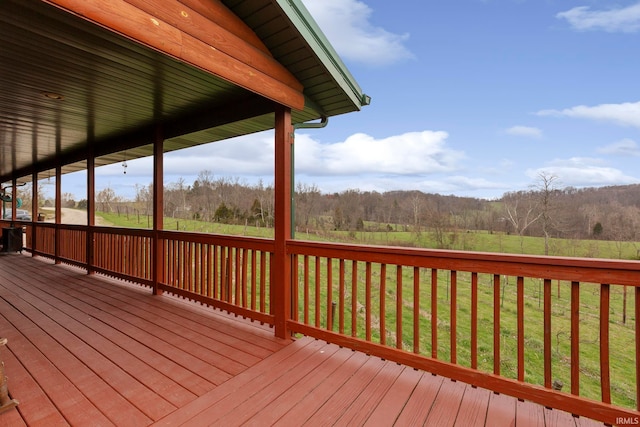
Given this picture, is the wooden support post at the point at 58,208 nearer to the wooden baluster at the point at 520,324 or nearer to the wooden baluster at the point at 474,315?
the wooden baluster at the point at 474,315

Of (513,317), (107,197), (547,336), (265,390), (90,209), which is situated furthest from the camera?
(107,197)

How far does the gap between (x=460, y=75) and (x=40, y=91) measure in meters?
16.1

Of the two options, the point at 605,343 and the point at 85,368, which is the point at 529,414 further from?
the point at 85,368

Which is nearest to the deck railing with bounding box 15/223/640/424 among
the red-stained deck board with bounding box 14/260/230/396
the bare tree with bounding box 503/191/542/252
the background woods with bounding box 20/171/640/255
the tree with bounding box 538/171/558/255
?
the red-stained deck board with bounding box 14/260/230/396

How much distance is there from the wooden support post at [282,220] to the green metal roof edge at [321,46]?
0.60 meters

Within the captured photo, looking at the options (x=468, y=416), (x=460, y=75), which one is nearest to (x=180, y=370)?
(x=468, y=416)

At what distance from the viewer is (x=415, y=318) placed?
2.29 m

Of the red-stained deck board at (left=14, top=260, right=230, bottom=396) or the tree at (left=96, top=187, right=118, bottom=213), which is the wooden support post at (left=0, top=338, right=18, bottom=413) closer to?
the red-stained deck board at (left=14, top=260, right=230, bottom=396)

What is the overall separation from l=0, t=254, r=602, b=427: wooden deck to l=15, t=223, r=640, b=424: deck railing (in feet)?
0.48

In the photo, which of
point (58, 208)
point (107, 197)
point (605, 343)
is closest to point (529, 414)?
point (605, 343)

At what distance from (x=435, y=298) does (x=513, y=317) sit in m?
10.1

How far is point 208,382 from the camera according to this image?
2.11m

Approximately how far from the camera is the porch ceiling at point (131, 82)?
7.10 ft

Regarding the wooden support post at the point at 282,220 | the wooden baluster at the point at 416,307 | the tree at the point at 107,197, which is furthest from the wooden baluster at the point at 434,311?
the tree at the point at 107,197
